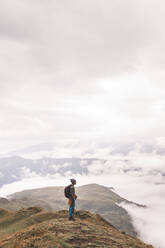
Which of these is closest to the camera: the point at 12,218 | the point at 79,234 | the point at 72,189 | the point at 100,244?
the point at 100,244

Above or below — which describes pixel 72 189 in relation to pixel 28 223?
above

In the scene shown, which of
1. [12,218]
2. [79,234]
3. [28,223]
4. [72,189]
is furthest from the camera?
[12,218]

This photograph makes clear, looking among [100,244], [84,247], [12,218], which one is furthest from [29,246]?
[12,218]

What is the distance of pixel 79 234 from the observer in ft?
78.0

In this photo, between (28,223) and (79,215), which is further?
(28,223)

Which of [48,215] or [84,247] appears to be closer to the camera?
[84,247]

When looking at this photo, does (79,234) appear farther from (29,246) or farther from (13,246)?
(13,246)

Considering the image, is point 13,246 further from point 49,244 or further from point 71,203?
point 71,203

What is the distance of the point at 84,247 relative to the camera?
20.0 metres

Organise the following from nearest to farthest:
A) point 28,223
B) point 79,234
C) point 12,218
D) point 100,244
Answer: point 100,244, point 79,234, point 28,223, point 12,218

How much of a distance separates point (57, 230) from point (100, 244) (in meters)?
6.00

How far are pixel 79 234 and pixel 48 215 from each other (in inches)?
1136

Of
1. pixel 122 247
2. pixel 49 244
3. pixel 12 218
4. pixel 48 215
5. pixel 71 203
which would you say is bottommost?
pixel 12 218

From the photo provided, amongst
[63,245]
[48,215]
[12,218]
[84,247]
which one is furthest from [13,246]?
[12,218]
